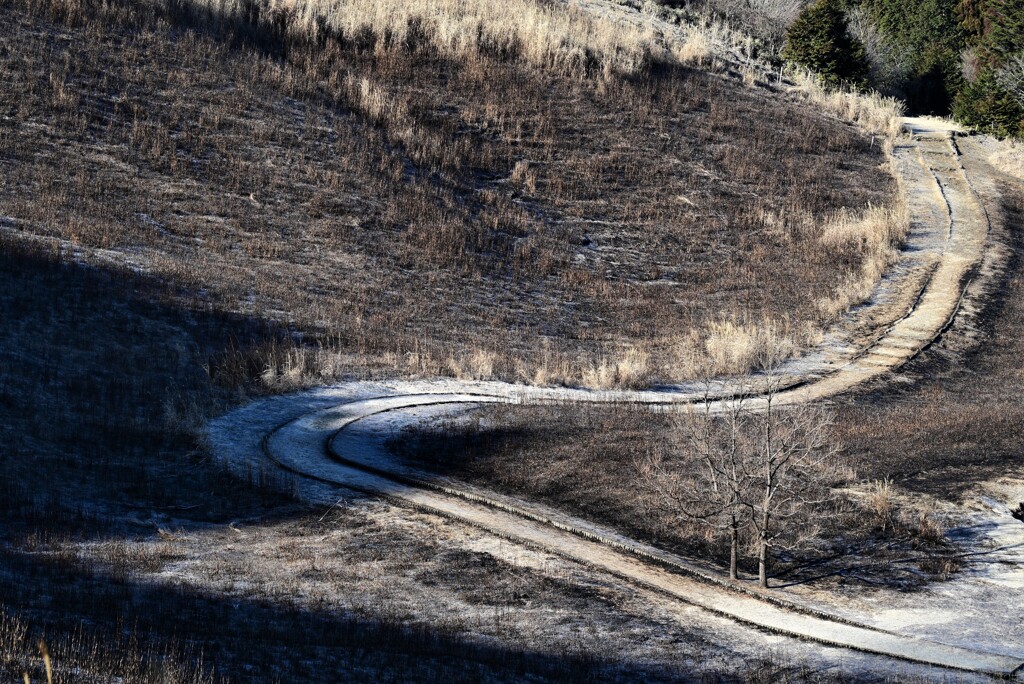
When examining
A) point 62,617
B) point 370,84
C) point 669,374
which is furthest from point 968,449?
point 370,84

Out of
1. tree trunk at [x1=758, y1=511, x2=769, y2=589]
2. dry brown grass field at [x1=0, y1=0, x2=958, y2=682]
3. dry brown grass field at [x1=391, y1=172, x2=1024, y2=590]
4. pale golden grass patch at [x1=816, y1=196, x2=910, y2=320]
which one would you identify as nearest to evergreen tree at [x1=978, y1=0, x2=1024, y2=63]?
dry brown grass field at [x1=0, y1=0, x2=958, y2=682]

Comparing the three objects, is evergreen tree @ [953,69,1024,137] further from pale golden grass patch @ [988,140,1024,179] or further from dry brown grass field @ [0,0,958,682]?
dry brown grass field @ [0,0,958,682]

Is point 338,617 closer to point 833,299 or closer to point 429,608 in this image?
point 429,608

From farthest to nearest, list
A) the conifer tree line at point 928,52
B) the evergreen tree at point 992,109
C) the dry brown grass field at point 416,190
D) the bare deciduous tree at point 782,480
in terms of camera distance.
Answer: the conifer tree line at point 928,52
the evergreen tree at point 992,109
the dry brown grass field at point 416,190
the bare deciduous tree at point 782,480

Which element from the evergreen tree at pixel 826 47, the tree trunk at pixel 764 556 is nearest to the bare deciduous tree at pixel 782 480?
the tree trunk at pixel 764 556

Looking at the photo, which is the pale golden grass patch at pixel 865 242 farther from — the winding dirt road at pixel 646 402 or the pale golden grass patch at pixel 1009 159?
the pale golden grass patch at pixel 1009 159

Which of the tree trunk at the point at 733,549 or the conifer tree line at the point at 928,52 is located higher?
the conifer tree line at the point at 928,52

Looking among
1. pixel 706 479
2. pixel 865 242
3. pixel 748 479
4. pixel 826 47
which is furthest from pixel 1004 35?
pixel 748 479
